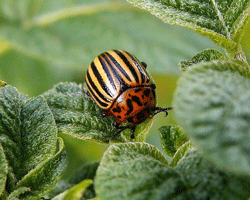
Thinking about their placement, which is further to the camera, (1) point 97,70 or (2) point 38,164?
(1) point 97,70

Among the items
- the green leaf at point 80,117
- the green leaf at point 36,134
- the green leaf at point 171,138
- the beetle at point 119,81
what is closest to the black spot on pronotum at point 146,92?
the beetle at point 119,81

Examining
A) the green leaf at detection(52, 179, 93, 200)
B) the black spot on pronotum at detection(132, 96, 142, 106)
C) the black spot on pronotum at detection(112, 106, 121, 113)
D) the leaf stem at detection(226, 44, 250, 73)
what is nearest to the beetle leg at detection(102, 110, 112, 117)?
the black spot on pronotum at detection(112, 106, 121, 113)

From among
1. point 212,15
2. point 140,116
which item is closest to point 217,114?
point 212,15

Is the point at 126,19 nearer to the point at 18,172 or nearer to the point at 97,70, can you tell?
the point at 97,70

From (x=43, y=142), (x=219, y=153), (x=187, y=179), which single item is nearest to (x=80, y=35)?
(x=43, y=142)

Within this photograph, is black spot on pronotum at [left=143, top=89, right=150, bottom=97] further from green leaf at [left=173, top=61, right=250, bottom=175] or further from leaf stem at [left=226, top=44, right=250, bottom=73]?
green leaf at [left=173, top=61, right=250, bottom=175]

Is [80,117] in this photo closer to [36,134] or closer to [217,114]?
[36,134]

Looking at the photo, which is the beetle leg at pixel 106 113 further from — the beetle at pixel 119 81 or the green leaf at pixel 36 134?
the green leaf at pixel 36 134
